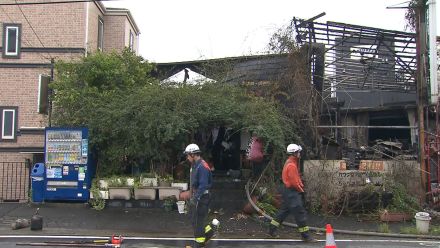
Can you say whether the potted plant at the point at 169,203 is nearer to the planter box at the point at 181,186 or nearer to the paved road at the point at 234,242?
the planter box at the point at 181,186

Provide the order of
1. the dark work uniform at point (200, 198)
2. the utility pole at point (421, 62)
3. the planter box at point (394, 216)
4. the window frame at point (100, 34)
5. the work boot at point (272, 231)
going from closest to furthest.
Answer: the dark work uniform at point (200, 198) → the work boot at point (272, 231) → the planter box at point (394, 216) → the utility pole at point (421, 62) → the window frame at point (100, 34)

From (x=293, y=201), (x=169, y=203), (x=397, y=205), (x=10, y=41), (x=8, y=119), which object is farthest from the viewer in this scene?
(x=10, y=41)

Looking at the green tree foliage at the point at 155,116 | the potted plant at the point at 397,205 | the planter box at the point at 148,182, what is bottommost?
the potted plant at the point at 397,205

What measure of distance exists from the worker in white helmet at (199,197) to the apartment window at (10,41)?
43.0 ft

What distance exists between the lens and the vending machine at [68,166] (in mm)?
13664

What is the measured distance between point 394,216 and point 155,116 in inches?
264

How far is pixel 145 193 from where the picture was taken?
44.0 feet

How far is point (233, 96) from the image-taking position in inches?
560

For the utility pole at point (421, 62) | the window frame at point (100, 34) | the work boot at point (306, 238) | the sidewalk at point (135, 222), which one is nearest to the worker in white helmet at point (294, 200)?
the work boot at point (306, 238)

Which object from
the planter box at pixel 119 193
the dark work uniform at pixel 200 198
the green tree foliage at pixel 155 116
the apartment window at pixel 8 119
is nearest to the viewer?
the dark work uniform at pixel 200 198

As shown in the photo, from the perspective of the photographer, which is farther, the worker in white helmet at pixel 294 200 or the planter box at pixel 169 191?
the planter box at pixel 169 191

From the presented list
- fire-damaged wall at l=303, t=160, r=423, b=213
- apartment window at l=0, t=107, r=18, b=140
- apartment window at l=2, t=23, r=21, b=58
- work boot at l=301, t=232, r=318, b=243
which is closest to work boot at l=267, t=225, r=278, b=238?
work boot at l=301, t=232, r=318, b=243

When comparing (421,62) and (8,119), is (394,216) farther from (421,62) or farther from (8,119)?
(8,119)

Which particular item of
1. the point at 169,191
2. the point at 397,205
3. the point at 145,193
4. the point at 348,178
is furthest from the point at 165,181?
the point at 397,205
